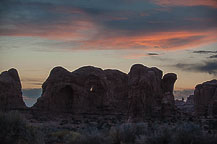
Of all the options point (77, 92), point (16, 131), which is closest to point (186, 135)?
point (16, 131)

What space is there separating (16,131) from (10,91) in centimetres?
3384

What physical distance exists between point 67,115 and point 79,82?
5.21m

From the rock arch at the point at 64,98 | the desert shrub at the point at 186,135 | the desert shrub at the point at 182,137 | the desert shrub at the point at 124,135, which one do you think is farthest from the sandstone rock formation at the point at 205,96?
the desert shrub at the point at 186,135

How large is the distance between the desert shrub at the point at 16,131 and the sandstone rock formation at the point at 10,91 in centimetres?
3164

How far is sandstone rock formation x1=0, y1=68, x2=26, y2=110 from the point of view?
44.7 metres

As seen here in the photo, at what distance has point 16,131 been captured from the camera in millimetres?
12984

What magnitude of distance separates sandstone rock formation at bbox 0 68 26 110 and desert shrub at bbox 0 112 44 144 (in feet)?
104

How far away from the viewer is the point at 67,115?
47.0m

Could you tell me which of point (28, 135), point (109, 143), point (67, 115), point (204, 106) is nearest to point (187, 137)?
point (109, 143)

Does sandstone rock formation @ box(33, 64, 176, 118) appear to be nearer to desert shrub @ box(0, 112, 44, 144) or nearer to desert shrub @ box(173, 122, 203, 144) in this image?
desert shrub @ box(173, 122, 203, 144)

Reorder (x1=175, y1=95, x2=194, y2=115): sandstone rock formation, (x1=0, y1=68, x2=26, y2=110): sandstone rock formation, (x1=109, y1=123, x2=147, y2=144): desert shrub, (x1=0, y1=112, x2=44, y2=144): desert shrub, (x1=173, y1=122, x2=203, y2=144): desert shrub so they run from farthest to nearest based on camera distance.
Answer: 1. (x1=175, y1=95, x2=194, y2=115): sandstone rock formation
2. (x1=0, y1=68, x2=26, y2=110): sandstone rock formation
3. (x1=109, y1=123, x2=147, y2=144): desert shrub
4. (x1=0, y1=112, x2=44, y2=144): desert shrub
5. (x1=173, y1=122, x2=203, y2=144): desert shrub

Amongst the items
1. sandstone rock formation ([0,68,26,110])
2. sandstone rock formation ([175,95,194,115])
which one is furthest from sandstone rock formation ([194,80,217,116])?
sandstone rock formation ([0,68,26,110])

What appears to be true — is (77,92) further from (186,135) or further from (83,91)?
(186,135)

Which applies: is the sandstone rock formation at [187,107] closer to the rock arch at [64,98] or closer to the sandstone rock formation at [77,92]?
the sandstone rock formation at [77,92]
